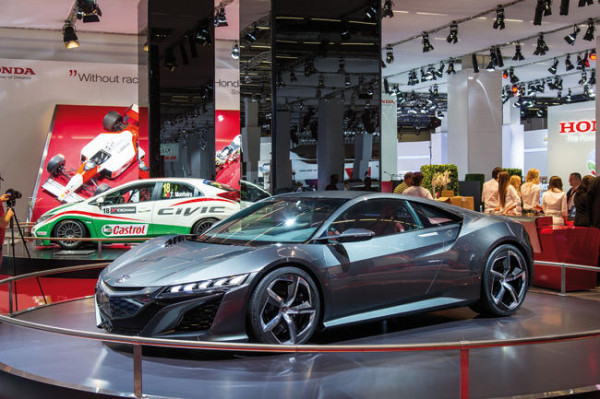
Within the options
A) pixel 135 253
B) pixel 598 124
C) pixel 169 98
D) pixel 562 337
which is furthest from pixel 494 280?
pixel 598 124

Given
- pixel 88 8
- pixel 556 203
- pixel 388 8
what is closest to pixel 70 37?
pixel 88 8

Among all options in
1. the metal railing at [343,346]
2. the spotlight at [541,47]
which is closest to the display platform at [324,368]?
the metal railing at [343,346]

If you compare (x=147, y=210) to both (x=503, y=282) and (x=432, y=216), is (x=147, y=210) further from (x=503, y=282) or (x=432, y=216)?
(x=503, y=282)

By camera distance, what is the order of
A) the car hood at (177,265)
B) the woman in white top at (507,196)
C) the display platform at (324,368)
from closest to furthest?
the display platform at (324,368)
the car hood at (177,265)
the woman in white top at (507,196)

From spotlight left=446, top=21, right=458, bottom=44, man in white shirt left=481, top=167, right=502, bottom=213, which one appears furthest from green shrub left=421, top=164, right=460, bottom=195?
man in white shirt left=481, top=167, right=502, bottom=213

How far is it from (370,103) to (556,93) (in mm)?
27182

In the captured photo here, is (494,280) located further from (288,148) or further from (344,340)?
(288,148)

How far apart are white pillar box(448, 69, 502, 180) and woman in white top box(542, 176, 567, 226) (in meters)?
11.0

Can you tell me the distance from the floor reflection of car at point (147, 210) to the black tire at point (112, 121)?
5.66 meters

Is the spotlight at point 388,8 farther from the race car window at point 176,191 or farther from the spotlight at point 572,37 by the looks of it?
the race car window at point 176,191

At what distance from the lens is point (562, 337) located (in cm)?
355

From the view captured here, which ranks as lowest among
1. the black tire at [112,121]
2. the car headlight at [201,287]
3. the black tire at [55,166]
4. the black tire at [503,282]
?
the black tire at [503,282]

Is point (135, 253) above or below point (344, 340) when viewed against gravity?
above

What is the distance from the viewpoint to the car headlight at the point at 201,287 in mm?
4402
